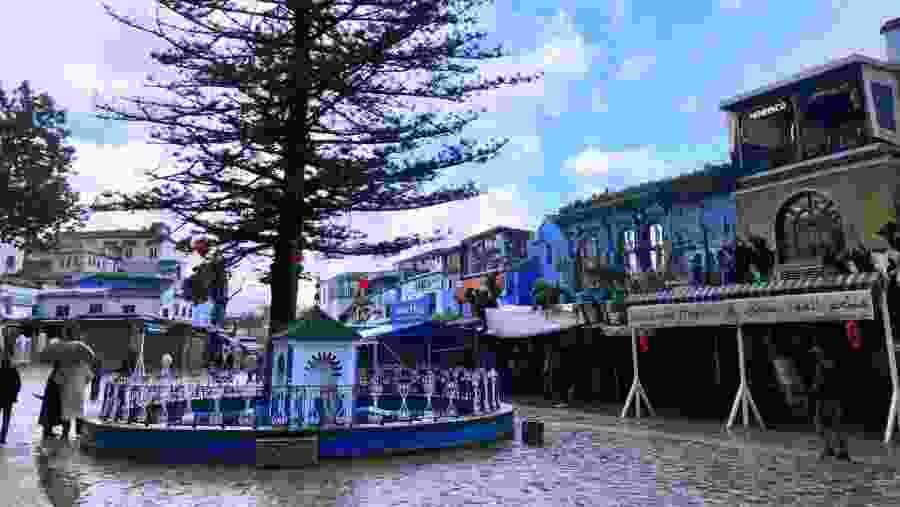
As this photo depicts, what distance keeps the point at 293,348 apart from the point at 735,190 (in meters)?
18.0

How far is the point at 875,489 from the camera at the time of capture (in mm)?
7598

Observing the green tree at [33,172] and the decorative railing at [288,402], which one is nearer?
the decorative railing at [288,402]

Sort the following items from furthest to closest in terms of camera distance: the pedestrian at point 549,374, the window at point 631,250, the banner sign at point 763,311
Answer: the window at point 631,250, the pedestrian at point 549,374, the banner sign at point 763,311

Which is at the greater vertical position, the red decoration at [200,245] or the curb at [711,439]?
the red decoration at [200,245]

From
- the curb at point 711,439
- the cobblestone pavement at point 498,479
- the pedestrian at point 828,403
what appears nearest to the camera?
the cobblestone pavement at point 498,479

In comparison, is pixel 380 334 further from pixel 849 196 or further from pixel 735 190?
pixel 849 196

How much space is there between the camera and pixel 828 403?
964 centimetres

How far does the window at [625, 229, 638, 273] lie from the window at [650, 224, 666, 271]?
844 millimetres

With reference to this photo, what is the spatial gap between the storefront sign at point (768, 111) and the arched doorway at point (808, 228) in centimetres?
324

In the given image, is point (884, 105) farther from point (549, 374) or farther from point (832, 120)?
point (549, 374)

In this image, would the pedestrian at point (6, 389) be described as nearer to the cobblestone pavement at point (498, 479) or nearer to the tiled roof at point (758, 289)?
the cobblestone pavement at point (498, 479)

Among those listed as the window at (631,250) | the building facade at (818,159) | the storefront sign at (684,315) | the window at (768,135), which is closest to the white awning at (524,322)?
the storefront sign at (684,315)

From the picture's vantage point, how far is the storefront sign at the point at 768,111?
2034 centimetres

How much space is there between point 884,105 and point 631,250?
1201 cm
